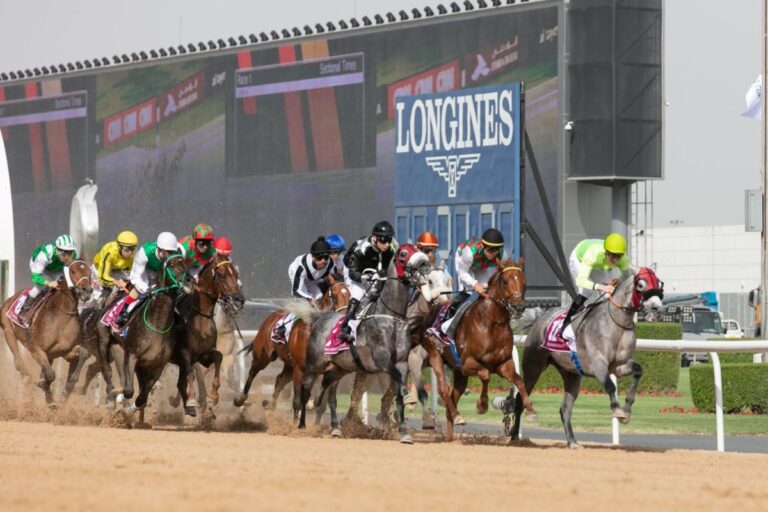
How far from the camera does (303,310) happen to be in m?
15.0

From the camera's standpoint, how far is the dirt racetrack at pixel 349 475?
336 inches

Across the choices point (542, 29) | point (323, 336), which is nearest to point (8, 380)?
point (323, 336)

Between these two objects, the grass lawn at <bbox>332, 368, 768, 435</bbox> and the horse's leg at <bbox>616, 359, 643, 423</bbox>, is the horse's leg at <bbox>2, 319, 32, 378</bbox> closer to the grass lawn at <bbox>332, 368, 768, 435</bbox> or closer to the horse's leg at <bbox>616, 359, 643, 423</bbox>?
the grass lawn at <bbox>332, 368, 768, 435</bbox>

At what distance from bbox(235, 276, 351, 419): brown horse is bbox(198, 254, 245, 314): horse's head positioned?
2.45 feet

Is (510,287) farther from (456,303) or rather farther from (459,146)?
(459,146)

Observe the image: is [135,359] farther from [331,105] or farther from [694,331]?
[694,331]

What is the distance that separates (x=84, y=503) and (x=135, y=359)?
22.1 ft

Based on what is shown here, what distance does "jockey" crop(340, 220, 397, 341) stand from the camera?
13984 millimetres

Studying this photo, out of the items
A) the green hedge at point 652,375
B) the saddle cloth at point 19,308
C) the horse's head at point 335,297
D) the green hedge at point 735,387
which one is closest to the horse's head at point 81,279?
the saddle cloth at point 19,308

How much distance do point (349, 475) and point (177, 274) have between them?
4970 millimetres

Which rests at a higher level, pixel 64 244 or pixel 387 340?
pixel 64 244

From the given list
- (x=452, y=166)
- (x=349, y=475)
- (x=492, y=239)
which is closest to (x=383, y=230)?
(x=492, y=239)

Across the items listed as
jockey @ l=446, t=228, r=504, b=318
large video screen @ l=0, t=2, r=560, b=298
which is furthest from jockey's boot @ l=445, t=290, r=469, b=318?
large video screen @ l=0, t=2, r=560, b=298

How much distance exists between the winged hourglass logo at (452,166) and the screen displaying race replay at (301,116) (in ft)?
33.7
